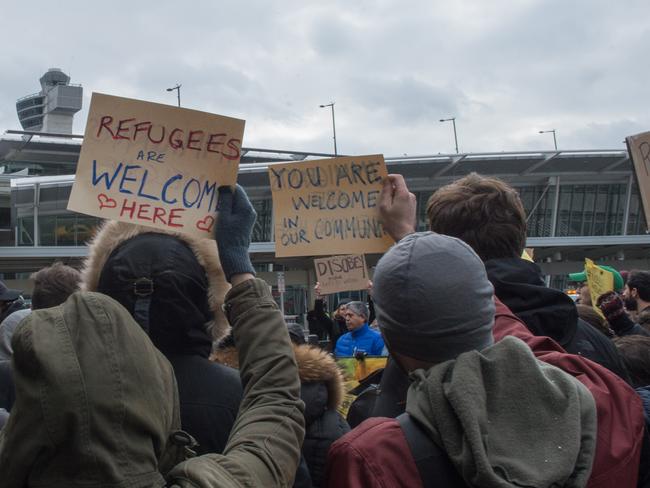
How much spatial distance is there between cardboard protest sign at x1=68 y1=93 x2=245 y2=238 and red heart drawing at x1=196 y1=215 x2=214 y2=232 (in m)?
0.02

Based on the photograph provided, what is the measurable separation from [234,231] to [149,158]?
1.84 feet

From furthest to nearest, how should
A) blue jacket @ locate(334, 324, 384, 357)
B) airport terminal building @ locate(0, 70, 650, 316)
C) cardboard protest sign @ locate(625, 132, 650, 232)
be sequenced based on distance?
airport terminal building @ locate(0, 70, 650, 316)
blue jacket @ locate(334, 324, 384, 357)
cardboard protest sign @ locate(625, 132, 650, 232)

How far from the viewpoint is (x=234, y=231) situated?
225 cm

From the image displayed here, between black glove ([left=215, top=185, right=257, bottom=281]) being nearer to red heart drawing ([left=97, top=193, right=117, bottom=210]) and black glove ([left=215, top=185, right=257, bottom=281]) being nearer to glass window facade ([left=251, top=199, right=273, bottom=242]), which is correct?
red heart drawing ([left=97, top=193, right=117, bottom=210])

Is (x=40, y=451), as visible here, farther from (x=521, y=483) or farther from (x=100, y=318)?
(x=521, y=483)

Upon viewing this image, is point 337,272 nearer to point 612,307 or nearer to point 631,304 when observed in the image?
point 631,304

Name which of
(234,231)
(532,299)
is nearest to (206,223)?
(234,231)

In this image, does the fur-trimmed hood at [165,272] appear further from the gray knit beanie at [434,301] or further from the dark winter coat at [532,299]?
the dark winter coat at [532,299]

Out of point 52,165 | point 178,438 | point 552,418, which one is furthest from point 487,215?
point 52,165

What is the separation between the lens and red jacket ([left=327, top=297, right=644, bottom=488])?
1526mm

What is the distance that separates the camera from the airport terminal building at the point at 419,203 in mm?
33812

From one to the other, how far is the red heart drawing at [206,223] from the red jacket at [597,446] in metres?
0.98

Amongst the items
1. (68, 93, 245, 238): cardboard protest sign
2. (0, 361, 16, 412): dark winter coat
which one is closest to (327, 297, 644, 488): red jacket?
(68, 93, 245, 238): cardboard protest sign

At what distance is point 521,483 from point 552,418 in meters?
0.18
